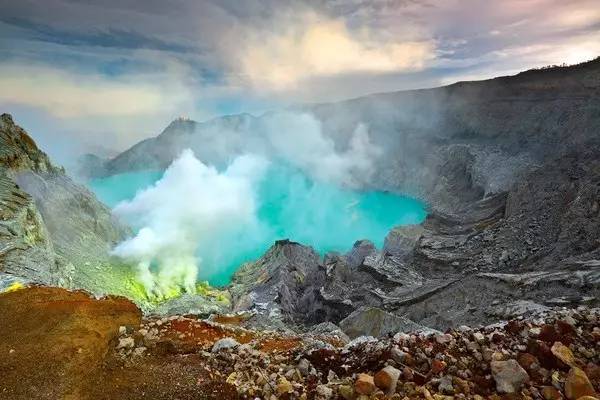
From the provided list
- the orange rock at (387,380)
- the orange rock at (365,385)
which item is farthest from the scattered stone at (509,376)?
the orange rock at (365,385)

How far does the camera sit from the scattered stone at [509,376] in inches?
269

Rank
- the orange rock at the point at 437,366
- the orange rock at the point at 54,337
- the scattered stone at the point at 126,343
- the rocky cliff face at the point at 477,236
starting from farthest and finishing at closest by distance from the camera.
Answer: the rocky cliff face at the point at 477,236 → the scattered stone at the point at 126,343 → the orange rock at the point at 54,337 → the orange rock at the point at 437,366

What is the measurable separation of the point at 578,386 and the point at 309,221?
98.1 meters

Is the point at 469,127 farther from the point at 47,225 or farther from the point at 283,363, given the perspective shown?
the point at 283,363

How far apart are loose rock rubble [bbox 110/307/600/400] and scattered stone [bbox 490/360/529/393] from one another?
0.02 meters

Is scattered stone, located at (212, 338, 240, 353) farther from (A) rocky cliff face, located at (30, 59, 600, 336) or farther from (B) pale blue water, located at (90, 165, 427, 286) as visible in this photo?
(B) pale blue water, located at (90, 165, 427, 286)

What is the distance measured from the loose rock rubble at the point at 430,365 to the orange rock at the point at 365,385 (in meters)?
0.02

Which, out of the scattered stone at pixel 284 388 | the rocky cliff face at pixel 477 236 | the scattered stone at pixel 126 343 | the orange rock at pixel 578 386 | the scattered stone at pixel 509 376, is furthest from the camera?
the rocky cliff face at pixel 477 236

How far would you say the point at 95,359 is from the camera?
10359 mm

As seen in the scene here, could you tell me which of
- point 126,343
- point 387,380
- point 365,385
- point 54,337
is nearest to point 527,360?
point 387,380

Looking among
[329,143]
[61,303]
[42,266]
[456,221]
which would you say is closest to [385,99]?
[329,143]

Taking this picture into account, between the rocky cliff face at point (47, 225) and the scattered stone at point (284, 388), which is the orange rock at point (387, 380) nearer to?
the scattered stone at point (284, 388)

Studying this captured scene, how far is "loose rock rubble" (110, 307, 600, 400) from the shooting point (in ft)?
22.6

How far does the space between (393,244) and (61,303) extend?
4540cm
